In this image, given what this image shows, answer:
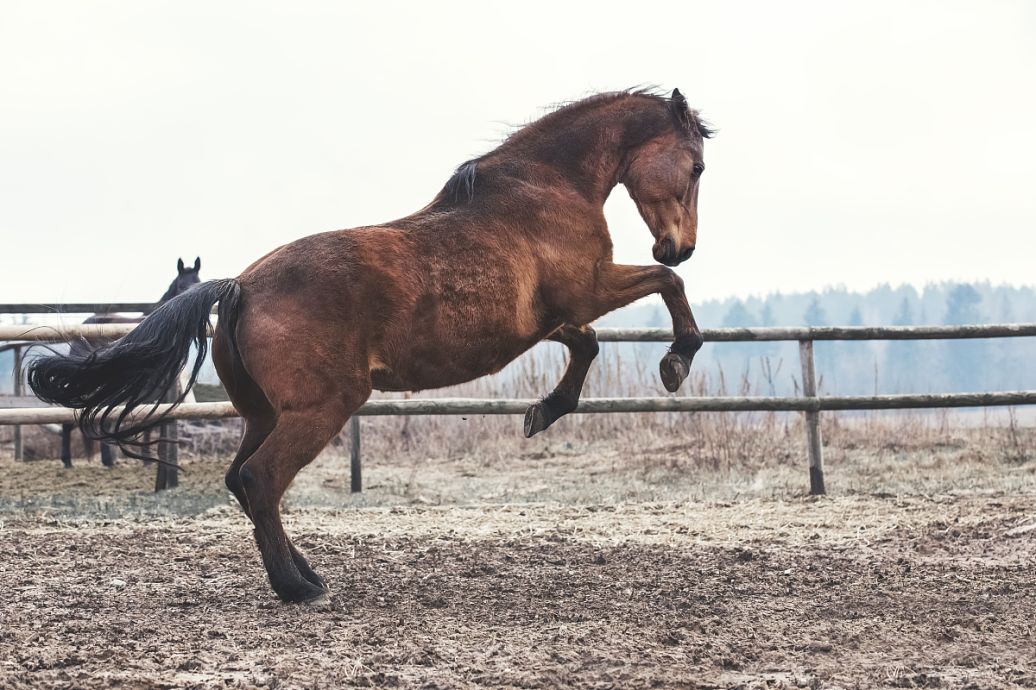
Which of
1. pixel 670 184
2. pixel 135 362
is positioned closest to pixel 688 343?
pixel 670 184

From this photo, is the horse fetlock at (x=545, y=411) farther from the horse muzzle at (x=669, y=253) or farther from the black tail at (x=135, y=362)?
the black tail at (x=135, y=362)

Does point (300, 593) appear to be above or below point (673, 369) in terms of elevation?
below

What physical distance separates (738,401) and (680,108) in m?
3.48

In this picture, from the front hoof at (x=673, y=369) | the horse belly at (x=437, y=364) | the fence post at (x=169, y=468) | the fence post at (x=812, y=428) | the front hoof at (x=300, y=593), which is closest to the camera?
the front hoof at (x=300, y=593)

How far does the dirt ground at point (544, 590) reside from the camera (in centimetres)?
328

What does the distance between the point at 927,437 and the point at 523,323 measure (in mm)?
8750

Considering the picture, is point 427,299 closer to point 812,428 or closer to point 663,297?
point 663,297

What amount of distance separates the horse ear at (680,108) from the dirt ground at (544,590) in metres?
2.22

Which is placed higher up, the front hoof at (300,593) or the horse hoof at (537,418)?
the horse hoof at (537,418)

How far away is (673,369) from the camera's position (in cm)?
487

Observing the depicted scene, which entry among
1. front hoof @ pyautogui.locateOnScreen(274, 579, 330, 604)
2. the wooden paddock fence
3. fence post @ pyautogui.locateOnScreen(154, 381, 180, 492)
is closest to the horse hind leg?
front hoof @ pyautogui.locateOnScreen(274, 579, 330, 604)

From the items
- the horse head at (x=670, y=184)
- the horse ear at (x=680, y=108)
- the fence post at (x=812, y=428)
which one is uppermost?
the horse ear at (x=680, y=108)

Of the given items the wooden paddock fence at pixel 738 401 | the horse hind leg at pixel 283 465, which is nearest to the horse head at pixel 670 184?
the horse hind leg at pixel 283 465

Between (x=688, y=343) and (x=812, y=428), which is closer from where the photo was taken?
(x=688, y=343)
